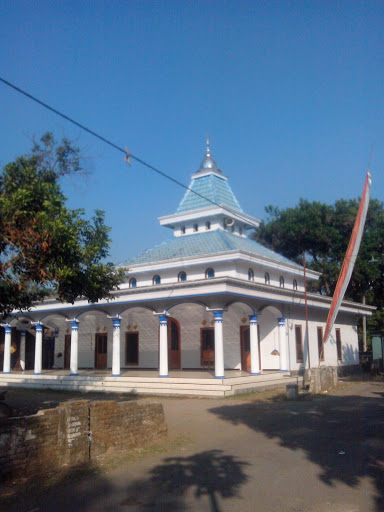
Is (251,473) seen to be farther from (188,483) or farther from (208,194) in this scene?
(208,194)

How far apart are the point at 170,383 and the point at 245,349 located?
216 inches

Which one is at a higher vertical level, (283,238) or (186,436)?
(283,238)

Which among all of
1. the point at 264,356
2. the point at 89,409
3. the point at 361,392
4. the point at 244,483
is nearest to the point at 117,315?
the point at 264,356

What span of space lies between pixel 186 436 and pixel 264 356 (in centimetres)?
1351

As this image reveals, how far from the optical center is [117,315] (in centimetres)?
2178

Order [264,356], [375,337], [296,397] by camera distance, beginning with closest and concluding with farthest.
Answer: [296,397] → [264,356] → [375,337]

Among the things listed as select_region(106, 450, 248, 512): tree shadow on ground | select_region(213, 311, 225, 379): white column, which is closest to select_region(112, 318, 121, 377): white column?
select_region(213, 311, 225, 379): white column

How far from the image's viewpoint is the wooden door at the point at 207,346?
23.1 metres

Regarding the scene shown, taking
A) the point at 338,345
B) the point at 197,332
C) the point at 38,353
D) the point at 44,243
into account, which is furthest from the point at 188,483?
the point at 338,345

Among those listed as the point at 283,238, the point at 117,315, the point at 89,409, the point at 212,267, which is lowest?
the point at 89,409

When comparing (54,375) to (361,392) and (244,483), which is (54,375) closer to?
(361,392)

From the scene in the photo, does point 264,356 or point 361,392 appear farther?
point 264,356

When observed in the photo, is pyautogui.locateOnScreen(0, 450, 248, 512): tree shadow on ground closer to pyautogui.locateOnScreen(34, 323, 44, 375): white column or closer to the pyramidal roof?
pyautogui.locateOnScreen(34, 323, 44, 375): white column

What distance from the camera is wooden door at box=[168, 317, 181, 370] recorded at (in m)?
24.0
